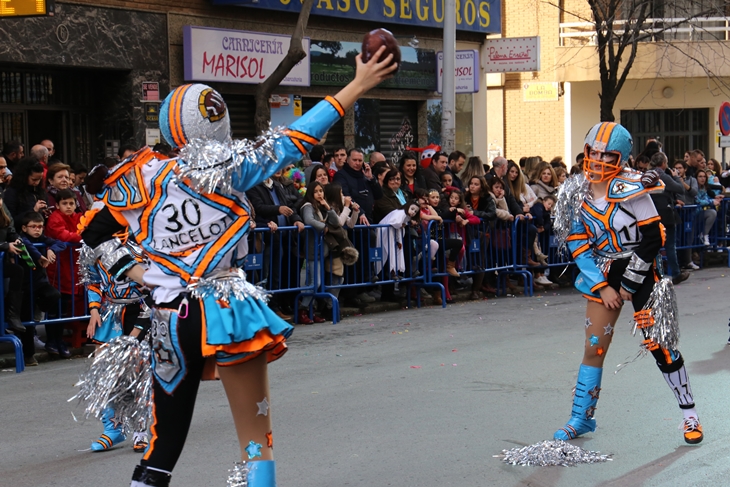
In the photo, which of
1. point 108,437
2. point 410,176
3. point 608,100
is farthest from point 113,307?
point 608,100

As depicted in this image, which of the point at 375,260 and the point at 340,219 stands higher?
the point at 340,219

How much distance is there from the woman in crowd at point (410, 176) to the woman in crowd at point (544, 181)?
2.08 m

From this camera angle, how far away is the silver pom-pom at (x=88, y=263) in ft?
16.4

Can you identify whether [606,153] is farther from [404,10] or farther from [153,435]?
[404,10]

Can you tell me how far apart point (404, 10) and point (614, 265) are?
15231mm

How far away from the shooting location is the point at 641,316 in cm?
614

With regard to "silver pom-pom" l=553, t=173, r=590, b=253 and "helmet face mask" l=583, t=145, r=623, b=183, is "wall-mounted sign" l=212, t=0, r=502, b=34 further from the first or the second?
"helmet face mask" l=583, t=145, r=623, b=183

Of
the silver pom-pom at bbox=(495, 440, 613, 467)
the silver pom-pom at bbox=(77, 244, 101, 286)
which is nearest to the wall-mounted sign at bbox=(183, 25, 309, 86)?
the silver pom-pom at bbox=(77, 244, 101, 286)

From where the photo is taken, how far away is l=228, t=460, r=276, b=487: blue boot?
12.4 feet

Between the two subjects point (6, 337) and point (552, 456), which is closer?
point (552, 456)

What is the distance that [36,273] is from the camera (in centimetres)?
929

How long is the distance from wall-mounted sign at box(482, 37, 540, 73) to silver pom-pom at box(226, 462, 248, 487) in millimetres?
17108

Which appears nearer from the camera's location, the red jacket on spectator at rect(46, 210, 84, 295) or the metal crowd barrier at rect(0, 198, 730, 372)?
the red jacket on spectator at rect(46, 210, 84, 295)

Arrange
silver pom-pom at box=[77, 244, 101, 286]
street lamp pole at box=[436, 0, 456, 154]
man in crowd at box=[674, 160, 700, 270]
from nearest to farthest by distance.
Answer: silver pom-pom at box=[77, 244, 101, 286] → street lamp pole at box=[436, 0, 456, 154] → man in crowd at box=[674, 160, 700, 270]
